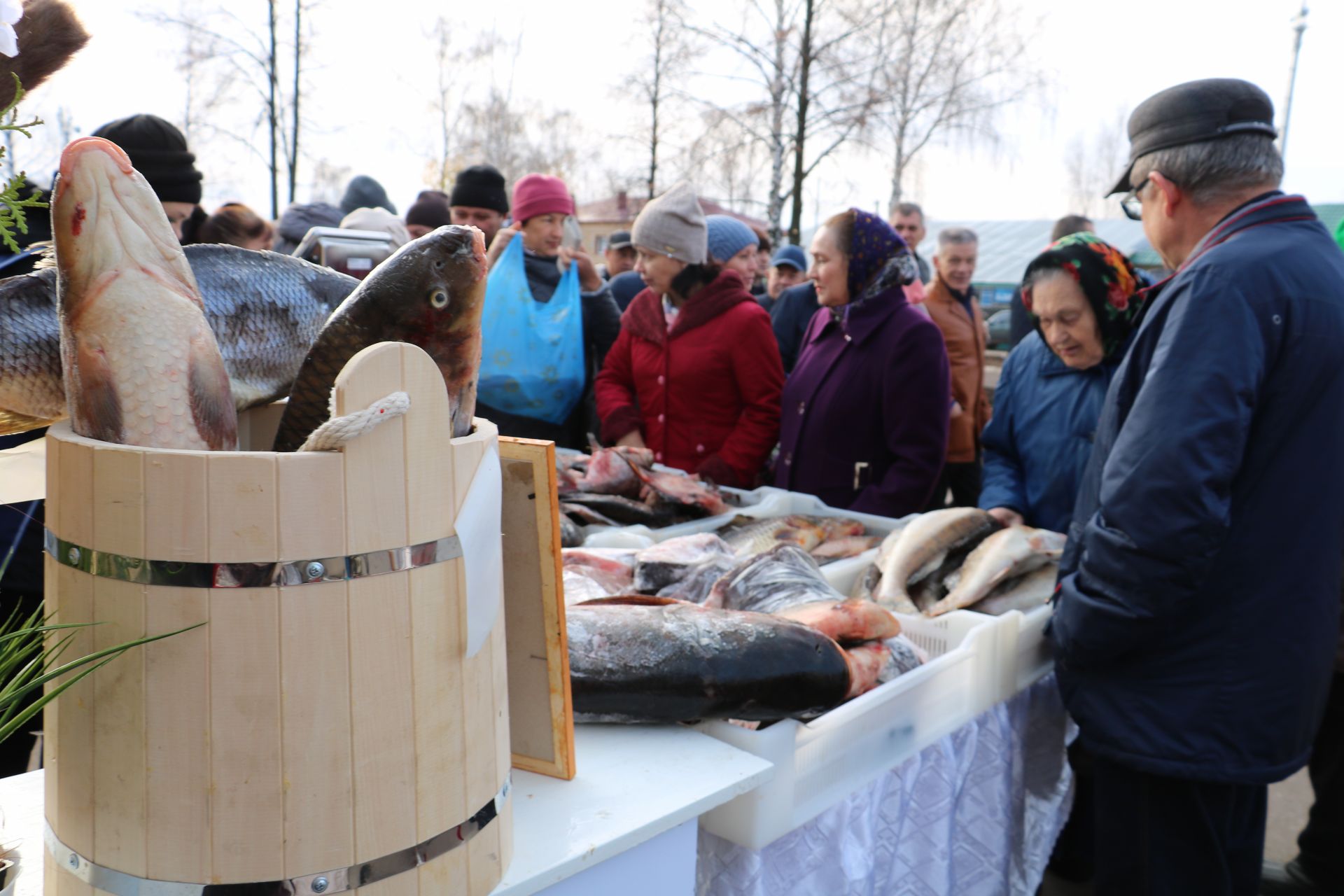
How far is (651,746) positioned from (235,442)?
844 millimetres

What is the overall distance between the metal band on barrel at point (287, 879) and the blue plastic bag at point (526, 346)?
320cm

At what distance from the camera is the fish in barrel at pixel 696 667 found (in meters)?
1.59

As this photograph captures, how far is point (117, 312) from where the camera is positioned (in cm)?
96

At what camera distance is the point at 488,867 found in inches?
44.4

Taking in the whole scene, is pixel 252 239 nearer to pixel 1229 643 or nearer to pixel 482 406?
pixel 482 406

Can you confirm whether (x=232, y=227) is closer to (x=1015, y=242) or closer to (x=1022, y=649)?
(x=1022, y=649)

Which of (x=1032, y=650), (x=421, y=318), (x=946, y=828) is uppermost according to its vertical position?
(x=421, y=318)

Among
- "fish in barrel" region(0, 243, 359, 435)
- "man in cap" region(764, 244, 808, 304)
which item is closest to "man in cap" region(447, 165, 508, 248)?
"man in cap" region(764, 244, 808, 304)

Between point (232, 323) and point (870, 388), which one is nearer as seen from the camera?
point (232, 323)

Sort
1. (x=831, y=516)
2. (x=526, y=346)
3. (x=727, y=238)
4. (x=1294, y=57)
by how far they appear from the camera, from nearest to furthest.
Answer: (x=831, y=516), (x=526, y=346), (x=727, y=238), (x=1294, y=57)

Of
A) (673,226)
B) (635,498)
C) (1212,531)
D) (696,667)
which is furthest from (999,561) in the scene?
(673,226)

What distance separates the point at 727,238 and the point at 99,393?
4369 millimetres

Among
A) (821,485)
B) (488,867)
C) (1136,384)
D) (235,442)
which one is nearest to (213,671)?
(235,442)

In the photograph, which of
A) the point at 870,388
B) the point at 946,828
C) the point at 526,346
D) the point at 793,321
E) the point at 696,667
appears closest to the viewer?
the point at 696,667
